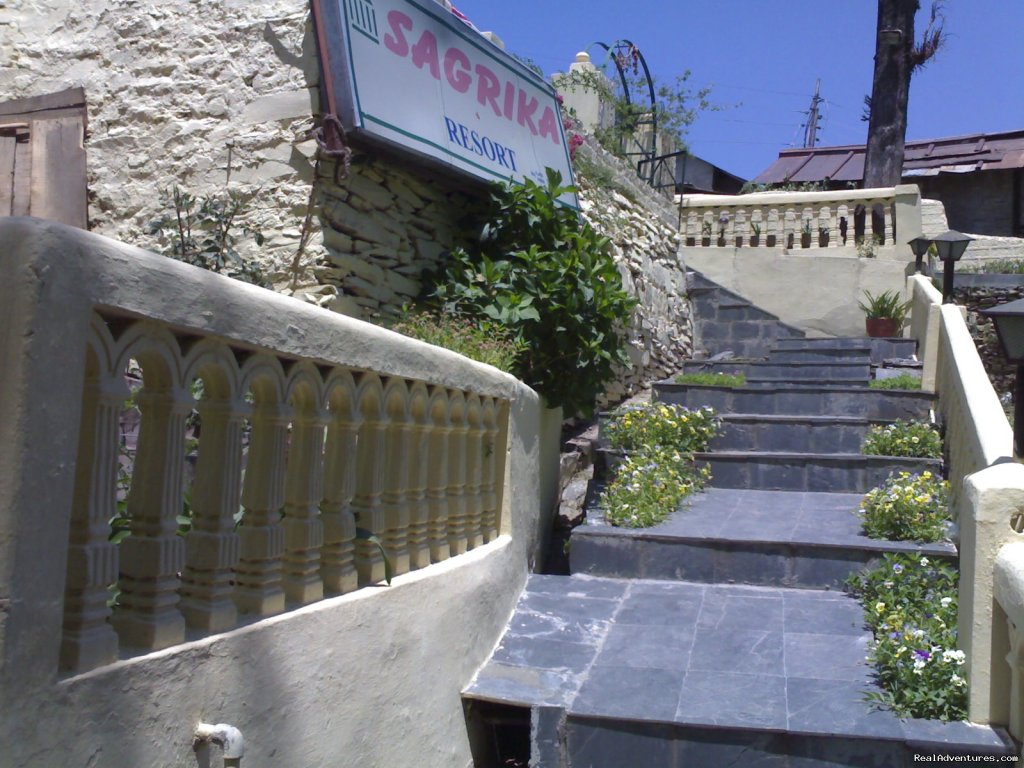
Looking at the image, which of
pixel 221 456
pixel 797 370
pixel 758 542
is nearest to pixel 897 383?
pixel 797 370

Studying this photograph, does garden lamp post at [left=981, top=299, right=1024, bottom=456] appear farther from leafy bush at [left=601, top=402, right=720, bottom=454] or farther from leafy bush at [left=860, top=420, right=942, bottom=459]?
leafy bush at [left=601, top=402, right=720, bottom=454]

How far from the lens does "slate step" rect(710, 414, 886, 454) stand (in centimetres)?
717

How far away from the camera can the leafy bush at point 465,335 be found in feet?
16.7

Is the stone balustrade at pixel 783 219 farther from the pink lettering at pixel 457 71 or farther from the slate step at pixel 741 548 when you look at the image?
the slate step at pixel 741 548

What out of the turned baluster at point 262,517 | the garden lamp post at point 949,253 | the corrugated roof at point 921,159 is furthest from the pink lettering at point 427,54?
the corrugated roof at point 921,159

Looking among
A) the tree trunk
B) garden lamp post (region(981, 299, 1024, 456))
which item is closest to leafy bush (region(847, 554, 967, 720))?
garden lamp post (region(981, 299, 1024, 456))

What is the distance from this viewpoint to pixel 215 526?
8.20 feet

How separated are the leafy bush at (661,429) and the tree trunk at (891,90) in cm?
982

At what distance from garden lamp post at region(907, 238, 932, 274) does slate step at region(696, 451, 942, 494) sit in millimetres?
5357

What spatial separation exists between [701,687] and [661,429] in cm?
309

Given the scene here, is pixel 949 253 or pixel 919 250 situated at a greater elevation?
pixel 919 250

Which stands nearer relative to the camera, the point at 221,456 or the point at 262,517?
the point at 221,456

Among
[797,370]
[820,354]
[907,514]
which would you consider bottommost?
[907,514]

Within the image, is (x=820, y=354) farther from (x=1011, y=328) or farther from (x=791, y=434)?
(x=1011, y=328)
